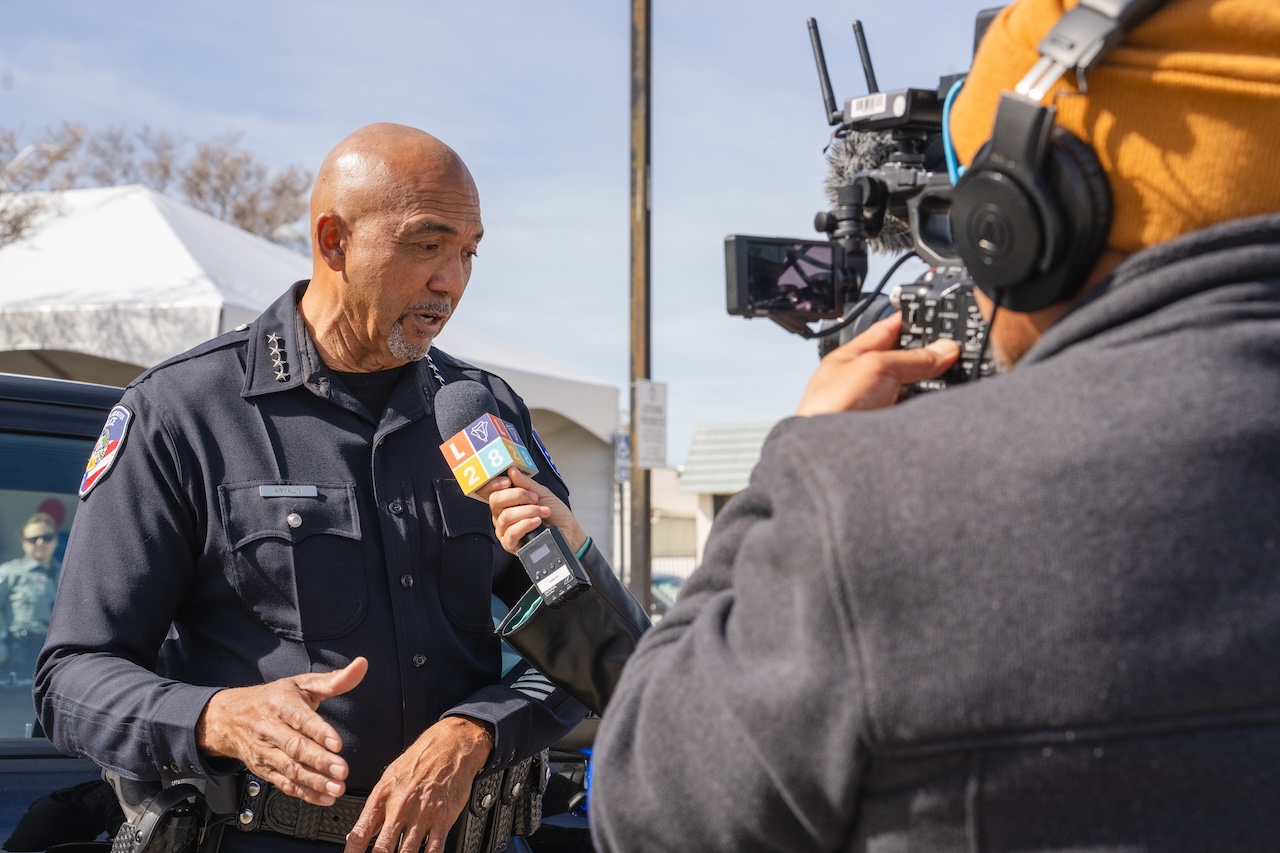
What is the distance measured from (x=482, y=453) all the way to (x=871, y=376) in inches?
35.0

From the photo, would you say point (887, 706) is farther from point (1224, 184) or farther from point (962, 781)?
point (1224, 184)

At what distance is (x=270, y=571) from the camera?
2062mm

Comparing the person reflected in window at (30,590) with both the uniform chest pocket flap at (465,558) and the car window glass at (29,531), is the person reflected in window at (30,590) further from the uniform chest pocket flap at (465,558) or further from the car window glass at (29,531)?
the uniform chest pocket flap at (465,558)

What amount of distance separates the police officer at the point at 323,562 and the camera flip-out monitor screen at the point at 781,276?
19.3 inches

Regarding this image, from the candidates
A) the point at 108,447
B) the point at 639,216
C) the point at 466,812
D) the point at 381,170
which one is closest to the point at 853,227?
the point at 381,170

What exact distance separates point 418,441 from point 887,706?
1547 mm

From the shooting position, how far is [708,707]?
98cm

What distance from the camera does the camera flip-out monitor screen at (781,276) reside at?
1.81 metres

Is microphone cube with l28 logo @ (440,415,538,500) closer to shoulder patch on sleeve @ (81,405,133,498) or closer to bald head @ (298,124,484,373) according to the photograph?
bald head @ (298,124,484,373)

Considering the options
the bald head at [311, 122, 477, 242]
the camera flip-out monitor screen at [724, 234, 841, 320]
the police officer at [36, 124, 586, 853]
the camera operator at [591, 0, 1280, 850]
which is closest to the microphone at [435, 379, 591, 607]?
the police officer at [36, 124, 586, 853]

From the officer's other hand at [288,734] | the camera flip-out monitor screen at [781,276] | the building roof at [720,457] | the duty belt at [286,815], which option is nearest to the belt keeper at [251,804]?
the duty belt at [286,815]

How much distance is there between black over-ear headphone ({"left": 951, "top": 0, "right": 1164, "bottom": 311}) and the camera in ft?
3.19

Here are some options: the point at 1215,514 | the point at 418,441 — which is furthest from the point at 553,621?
the point at 1215,514

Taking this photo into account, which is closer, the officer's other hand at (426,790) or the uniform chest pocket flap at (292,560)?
the officer's other hand at (426,790)
